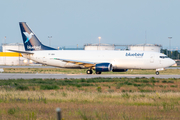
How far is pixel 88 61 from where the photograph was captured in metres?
42.8

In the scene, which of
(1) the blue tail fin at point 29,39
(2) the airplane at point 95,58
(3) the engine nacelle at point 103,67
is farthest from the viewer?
A: (1) the blue tail fin at point 29,39

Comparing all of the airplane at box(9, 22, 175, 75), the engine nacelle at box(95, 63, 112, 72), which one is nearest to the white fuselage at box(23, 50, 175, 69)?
the airplane at box(9, 22, 175, 75)

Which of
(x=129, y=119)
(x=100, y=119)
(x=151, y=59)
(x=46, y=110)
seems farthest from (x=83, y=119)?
(x=151, y=59)

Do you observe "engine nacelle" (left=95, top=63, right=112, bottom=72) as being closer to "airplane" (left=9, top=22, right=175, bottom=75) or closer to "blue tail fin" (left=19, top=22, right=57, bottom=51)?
"airplane" (left=9, top=22, right=175, bottom=75)

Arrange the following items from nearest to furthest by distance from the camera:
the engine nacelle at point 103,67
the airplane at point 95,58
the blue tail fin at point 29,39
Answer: the engine nacelle at point 103,67, the airplane at point 95,58, the blue tail fin at point 29,39

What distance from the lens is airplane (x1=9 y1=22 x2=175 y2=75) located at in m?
41.1

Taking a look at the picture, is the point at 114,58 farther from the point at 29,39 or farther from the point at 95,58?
the point at 29,39

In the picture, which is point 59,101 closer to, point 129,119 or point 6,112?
point 6,112

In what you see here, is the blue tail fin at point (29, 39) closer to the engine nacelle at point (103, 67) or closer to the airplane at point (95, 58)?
the airplane at point (95, 58)

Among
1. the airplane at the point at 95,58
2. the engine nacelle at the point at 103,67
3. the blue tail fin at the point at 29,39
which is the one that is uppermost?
the blue tail fin at the point at 29,39

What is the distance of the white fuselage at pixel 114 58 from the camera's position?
41.1 meters

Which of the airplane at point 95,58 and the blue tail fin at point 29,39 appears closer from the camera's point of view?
the airplane at point 95,58

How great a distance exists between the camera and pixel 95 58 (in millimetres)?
42719

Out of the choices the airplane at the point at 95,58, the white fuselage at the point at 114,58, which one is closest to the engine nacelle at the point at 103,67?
the airplane at the point at 95,58
